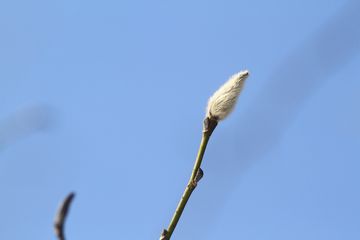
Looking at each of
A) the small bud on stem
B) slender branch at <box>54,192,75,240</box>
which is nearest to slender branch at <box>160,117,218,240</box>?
the small bud on stem

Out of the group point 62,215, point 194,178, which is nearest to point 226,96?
point 194,178

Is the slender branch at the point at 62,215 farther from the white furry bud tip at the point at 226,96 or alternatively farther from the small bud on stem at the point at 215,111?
the white furry bud tip at the point at 226,96

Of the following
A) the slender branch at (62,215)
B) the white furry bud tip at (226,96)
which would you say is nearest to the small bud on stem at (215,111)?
the white furry bud tip at (226,96)

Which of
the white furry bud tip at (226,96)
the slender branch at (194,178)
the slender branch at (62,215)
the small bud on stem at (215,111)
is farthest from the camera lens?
the white furry bud tip at (226,96)

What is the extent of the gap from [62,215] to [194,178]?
739 millimetres

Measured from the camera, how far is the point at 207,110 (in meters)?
2.36

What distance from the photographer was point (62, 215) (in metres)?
1.41

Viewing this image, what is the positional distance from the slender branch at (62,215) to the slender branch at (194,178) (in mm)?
516

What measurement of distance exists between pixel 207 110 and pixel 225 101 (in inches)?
5.7

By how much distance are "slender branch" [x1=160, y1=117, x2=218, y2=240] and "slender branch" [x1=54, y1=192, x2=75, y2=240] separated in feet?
1.69

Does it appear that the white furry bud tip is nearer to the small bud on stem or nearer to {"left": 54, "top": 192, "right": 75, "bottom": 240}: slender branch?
the small bud on stem

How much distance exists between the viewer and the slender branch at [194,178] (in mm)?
1913

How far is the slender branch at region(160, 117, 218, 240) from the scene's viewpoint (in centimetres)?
191

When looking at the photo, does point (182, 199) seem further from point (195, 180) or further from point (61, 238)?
point (61, 238)
